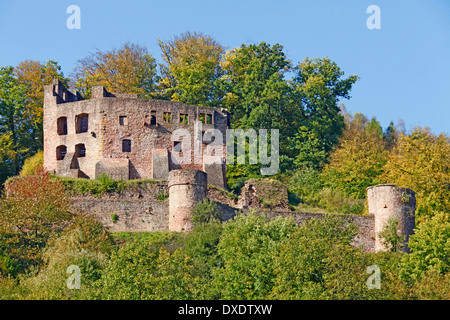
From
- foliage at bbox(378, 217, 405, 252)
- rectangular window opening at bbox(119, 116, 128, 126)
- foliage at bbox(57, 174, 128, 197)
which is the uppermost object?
rectangular window opening at bbox(119, 116, 128, 126)

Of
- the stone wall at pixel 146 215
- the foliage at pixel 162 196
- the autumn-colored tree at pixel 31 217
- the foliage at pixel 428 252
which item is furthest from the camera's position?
the foliage at pixel 162 196

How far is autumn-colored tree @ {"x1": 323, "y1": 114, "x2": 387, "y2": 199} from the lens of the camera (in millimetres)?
62469

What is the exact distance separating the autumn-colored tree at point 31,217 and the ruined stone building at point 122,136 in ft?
26.3

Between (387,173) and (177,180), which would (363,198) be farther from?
(177,180)

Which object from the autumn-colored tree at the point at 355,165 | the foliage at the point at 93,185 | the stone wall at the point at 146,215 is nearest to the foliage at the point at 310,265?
the stone wall at the point at 146,215

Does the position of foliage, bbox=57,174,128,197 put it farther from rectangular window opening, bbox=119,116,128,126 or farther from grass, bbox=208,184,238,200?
rectangular window opening, bbox=119,116,128,126

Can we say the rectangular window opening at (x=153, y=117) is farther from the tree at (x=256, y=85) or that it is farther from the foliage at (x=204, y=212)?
the foliage at (x=204, y=212)

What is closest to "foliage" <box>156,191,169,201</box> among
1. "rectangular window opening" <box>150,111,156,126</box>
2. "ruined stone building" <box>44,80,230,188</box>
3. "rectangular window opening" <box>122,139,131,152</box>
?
"ruined stone building" <box>44,80,230,188</box>

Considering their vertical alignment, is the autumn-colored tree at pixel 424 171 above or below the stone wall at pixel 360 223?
above

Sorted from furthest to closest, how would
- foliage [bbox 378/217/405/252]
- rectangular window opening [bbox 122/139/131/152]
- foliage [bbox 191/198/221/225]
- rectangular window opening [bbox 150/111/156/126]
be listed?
→ 1. rectangular window opening [bbox 150/111/156/126]
2. rectangular window opening [bbox 122/139/131/152]
3. foliage [bbox 378/217/405/252]
4. foliage [bbox 191/198/221/225]

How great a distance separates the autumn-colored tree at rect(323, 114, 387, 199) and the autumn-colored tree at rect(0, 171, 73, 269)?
59.4 feet

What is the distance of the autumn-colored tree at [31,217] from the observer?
4878 centimetres
